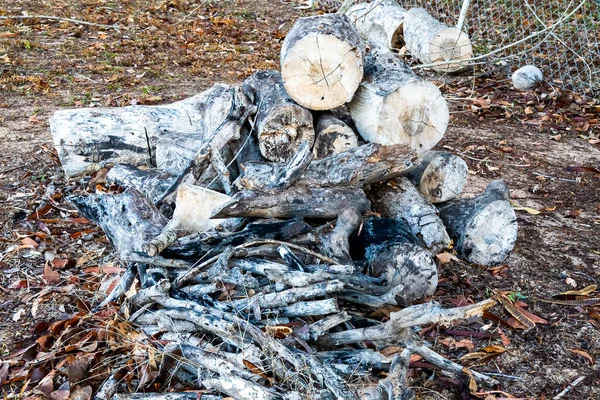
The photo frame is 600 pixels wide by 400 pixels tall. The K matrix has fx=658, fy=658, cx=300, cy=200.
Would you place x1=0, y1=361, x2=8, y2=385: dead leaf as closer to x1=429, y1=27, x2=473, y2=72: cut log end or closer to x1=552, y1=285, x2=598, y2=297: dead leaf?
x1=552, y1=285, x2=598, y2=297: dead leaf

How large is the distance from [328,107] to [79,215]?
6.12 feet

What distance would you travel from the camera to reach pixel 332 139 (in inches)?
174

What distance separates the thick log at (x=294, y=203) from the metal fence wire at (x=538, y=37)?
155 inches

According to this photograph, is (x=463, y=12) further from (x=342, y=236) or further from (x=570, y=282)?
(x=342, y=236)

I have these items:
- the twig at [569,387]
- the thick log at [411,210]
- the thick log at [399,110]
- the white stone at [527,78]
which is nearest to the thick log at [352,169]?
the thick log at [411,210]

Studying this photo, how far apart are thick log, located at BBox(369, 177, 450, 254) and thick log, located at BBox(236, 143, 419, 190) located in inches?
7.6

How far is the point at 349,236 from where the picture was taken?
378 centimetres

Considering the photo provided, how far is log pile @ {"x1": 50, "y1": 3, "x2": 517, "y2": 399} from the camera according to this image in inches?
116

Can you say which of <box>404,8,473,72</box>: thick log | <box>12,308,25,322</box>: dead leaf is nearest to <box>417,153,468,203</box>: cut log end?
<box>12,308,25,322</box>: dead leaf

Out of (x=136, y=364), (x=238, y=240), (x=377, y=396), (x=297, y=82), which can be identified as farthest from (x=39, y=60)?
(x=377, y=396)

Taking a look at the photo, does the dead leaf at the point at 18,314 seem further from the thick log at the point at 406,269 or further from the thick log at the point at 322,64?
the thick log at the point at 322,64

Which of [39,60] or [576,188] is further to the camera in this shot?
[39,60]

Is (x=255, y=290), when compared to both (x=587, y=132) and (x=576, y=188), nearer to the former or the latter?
(x=576, y=188)

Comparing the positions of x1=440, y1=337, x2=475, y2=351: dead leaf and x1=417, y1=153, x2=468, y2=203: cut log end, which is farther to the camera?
x1=417, y1=153, x2=468, y2=203: cut log end
